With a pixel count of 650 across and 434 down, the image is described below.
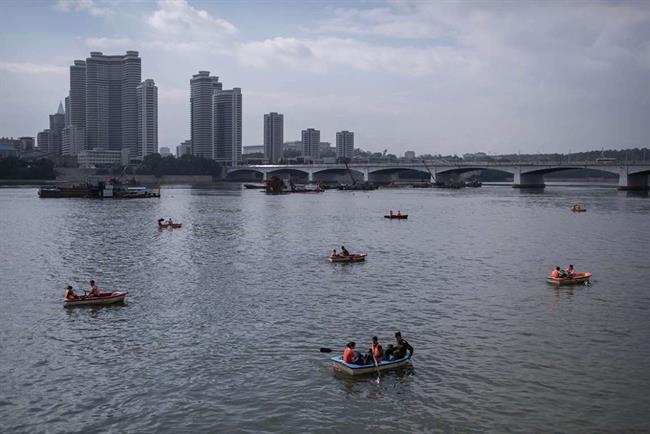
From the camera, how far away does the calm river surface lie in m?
19.1

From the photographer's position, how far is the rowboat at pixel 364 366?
72.2 ft

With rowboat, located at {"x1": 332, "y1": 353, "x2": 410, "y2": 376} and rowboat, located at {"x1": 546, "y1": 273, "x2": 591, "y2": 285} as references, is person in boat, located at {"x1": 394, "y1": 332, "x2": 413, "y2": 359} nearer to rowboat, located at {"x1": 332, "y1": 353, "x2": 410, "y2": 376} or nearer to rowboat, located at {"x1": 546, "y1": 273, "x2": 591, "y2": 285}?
rowboat, located at {"x1": 332, "y1": 353, "x2": 410, "y2": 376}

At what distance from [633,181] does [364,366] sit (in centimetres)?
15529

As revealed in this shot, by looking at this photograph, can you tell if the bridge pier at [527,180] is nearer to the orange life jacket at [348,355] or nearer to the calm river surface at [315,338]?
the calm river surface at [315,338]

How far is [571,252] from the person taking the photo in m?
52.2

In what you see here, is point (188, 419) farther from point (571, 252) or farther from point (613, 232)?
point (613, 232)

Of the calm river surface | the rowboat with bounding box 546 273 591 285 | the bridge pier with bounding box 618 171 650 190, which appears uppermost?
the bridge pier with bounding box 618 171 650 190

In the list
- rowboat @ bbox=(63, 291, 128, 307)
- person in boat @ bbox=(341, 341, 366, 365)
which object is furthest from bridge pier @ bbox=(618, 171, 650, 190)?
person in boat @ bbox=(341, 341, 366, 365)

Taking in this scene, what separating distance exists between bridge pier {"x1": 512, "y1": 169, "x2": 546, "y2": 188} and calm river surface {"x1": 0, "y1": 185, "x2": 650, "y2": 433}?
5131 inches

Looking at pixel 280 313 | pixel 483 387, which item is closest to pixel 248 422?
pixel 483 387

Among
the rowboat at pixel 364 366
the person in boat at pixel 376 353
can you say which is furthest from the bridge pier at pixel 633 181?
the person in boat at pixel 376 353

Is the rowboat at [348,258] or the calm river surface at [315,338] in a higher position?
the rowboat at [348,258]

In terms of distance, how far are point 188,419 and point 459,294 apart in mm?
20272

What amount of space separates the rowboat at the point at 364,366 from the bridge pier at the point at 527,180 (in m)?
164
